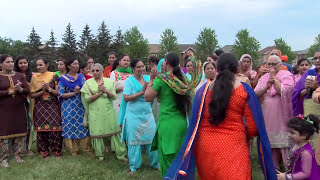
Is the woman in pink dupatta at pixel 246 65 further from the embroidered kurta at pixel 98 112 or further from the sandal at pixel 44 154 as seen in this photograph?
the sandal at pixel 44 154

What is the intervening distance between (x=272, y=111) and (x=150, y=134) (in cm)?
192

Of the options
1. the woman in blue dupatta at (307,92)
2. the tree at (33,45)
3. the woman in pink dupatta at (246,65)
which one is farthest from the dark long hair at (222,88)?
the tree at (33,45)

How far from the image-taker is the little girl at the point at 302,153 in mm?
3285

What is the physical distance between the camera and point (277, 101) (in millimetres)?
4820

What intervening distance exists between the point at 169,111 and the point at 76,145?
3.38m

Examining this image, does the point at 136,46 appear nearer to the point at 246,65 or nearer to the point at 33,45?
the point at 33,45

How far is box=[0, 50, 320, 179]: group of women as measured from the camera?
3023mm

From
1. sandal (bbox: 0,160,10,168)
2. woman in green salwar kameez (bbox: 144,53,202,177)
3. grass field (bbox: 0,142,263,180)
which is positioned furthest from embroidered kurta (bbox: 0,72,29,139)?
woman in green salwar kameez (bbox: 144,53,202,177)

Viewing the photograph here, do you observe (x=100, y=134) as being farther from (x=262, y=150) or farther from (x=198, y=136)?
(x=262, y=150)

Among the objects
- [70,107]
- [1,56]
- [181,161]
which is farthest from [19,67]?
[181,161]

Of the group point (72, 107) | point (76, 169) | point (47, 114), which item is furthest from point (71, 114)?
point (76, 169)

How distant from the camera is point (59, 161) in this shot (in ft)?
20.2

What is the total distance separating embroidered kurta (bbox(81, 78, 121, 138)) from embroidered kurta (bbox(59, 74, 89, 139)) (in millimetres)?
374

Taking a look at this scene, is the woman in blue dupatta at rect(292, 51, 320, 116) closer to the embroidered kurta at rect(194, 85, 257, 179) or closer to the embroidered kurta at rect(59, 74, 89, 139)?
the embroidered kurta at rect(194, 85, 257, 179)
